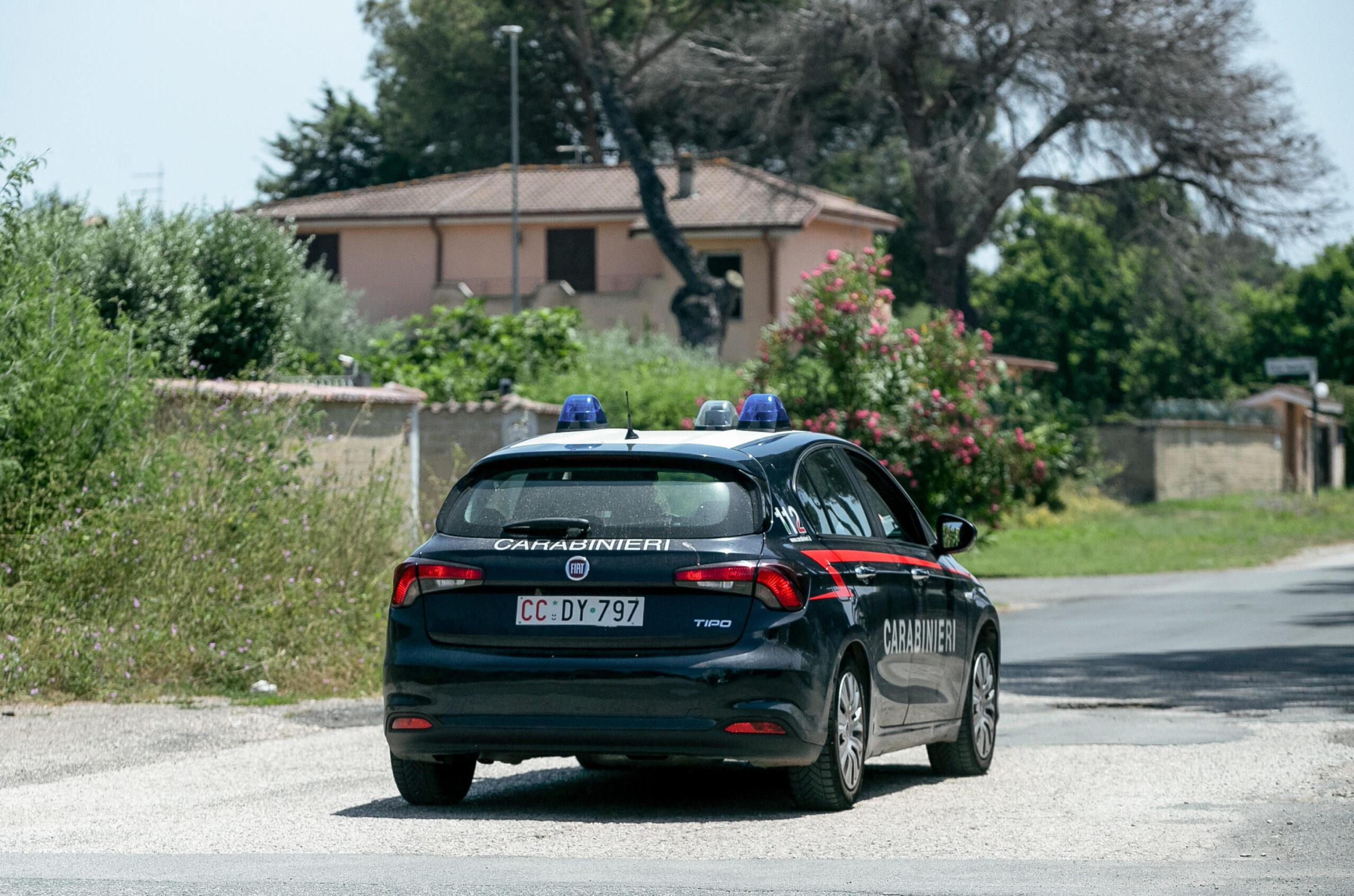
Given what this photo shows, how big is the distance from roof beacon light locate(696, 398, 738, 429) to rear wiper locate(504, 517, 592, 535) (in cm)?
117

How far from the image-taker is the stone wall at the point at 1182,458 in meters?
49.2

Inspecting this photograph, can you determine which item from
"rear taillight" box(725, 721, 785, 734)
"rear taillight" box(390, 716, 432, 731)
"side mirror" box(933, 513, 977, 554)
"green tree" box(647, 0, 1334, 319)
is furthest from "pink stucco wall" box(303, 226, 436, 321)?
"rear taillight" box(725, 721, 785, 734)

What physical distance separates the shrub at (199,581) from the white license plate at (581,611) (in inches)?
205

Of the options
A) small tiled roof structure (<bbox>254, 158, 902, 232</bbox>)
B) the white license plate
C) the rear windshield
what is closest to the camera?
the white license plate

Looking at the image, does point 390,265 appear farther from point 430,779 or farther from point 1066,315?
point 430,779

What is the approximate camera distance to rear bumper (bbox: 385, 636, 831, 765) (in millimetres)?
7574

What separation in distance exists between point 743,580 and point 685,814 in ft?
3.82

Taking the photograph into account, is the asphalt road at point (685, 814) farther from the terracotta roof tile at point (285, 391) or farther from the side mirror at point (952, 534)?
the terracotta roof tile at point (285, 391)

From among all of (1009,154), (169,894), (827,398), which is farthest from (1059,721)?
(1009,154)

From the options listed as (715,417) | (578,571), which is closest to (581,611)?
(578,571)

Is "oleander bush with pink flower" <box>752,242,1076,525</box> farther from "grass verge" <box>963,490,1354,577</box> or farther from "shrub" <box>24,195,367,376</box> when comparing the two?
"shrub" <box>24,195,367,376</box>

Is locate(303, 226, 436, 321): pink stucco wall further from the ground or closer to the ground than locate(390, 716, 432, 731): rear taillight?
further from the ground

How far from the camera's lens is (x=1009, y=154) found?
45.4m

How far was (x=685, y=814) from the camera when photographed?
8156 millimetres
